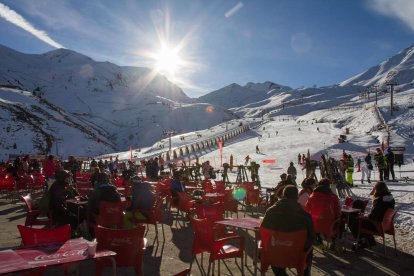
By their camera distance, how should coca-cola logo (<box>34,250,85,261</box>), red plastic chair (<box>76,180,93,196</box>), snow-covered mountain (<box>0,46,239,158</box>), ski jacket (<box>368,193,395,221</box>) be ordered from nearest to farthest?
coca-cola logo (<box>34,250,85,261</box>) < ski jacket (<box>368,193,395,221</box>) < red plastic chair (<box>76,180,93,196</box>) < snow-covered mountain (<box>0,46,239,158</box>)

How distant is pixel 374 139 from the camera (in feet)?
152

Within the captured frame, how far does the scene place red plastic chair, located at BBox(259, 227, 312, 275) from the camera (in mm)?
4693

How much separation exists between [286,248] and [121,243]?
197 cm

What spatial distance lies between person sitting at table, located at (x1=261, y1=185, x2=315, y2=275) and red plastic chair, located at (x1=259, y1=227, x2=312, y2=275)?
12 centimetres

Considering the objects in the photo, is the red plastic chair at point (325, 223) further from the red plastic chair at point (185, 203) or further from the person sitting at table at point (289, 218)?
the red plastic chair at point (185, 203)

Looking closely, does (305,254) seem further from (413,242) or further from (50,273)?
(413,242)

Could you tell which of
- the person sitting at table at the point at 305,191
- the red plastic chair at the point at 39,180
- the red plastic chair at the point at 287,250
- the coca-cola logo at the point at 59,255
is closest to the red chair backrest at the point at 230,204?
the person sitting at table at the point at 305,191

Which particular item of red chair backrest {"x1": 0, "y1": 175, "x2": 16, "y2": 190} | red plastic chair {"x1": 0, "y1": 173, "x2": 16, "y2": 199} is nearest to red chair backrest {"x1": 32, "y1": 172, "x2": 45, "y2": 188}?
red plastic chair {"x1": 0, "y1": 173, "x2": 16, "y2": 199}

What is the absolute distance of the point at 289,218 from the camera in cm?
489

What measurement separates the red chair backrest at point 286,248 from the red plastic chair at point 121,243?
1565 mm

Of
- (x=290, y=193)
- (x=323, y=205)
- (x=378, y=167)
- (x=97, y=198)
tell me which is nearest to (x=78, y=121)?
(x=378, y=167)

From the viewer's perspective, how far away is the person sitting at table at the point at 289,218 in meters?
4.87

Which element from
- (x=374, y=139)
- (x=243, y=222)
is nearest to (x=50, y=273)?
(x=243, y=222)

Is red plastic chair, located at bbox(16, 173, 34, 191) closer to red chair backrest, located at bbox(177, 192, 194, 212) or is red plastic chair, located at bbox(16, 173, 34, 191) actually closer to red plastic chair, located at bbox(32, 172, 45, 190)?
red plastic chair, located at bbox(32, 172, 45, 190)
